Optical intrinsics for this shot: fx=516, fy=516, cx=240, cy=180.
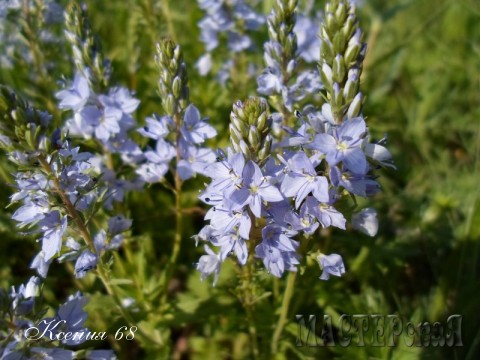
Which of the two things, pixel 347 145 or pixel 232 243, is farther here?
pixel 232 243

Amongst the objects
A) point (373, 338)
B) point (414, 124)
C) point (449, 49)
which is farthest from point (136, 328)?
point (449, 49)

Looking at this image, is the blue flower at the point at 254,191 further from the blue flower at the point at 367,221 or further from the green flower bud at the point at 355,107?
the blue flower at the point at 367,221

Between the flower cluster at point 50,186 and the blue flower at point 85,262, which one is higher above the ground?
the flower cluster at point 50,186

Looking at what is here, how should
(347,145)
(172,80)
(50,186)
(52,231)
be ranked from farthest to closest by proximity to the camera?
(172,80) < (52,231) < (50,186) < (347,145)

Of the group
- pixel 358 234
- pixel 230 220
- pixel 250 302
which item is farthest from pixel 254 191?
pixel 358 234

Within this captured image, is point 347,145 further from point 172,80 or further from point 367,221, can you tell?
point 172,80

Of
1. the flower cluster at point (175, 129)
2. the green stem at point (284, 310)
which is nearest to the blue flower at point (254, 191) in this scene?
the flower cluster at point (175, 129)

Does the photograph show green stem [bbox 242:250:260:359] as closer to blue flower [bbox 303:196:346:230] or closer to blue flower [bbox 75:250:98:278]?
blue flower [bbox 303:196:346:230]

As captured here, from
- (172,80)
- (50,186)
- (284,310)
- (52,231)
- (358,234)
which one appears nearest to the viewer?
(50,186)
